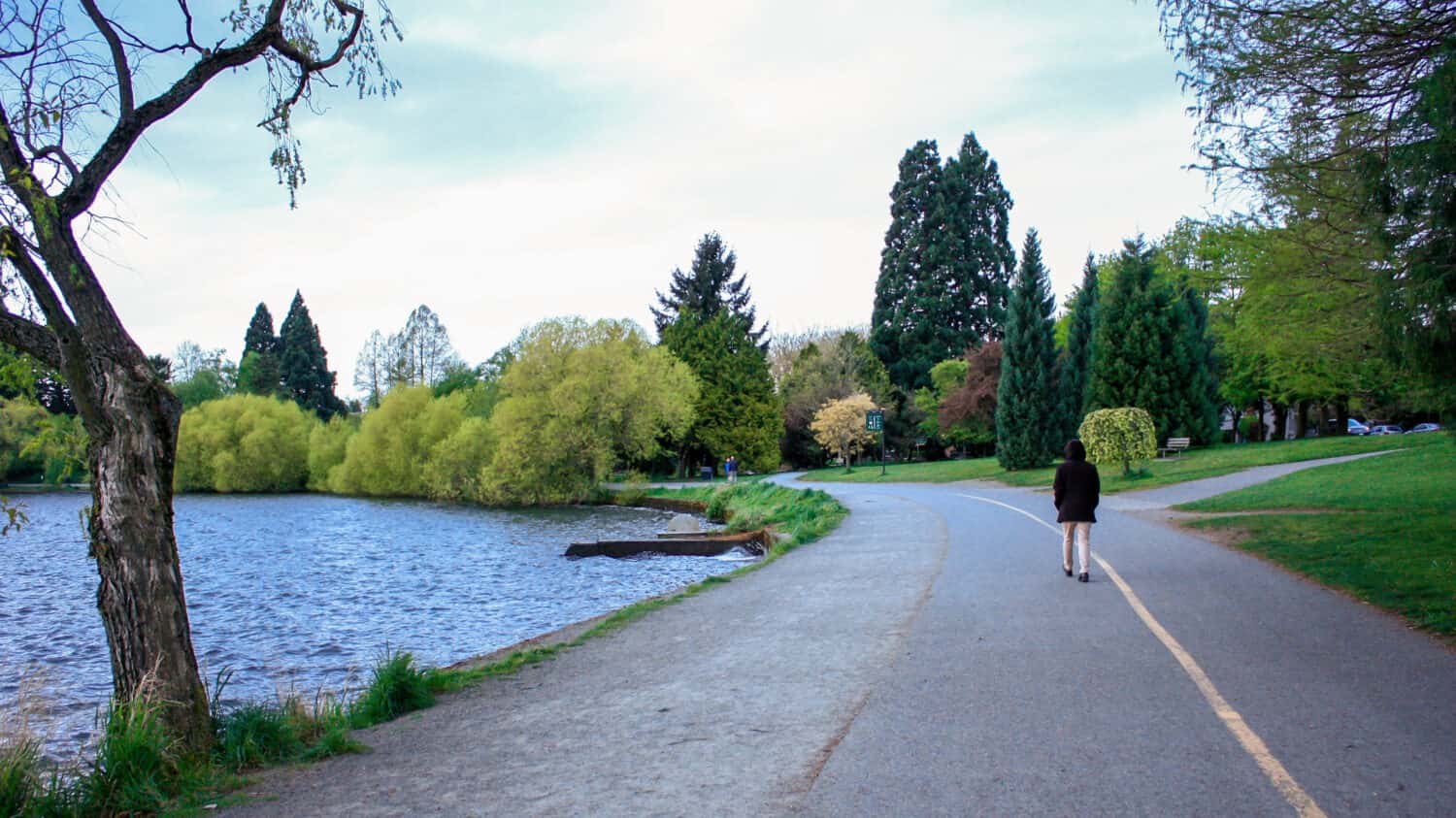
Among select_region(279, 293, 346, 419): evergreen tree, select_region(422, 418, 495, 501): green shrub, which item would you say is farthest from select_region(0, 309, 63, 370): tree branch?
select_region(279, 293, 346, 419): evergreen tree

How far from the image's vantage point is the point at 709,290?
82938mm

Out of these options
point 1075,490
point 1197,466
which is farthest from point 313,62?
point 1197,466

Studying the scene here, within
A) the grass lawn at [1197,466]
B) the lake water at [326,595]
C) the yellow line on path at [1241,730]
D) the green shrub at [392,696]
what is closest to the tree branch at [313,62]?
the green shrub at [392,696]

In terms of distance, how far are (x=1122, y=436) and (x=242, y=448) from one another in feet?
210

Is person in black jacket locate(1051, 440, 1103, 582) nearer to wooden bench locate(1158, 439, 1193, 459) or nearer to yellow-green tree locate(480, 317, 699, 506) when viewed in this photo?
wooden bench locate(1158, 439, 1193, 459)

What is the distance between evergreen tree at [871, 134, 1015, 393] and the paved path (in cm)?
6534

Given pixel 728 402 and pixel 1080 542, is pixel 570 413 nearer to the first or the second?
pixel 728 402

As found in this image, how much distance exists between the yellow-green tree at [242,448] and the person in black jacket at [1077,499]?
71.6 meters

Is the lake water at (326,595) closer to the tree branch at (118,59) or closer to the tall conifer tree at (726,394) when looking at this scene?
the tree branch at (118,59)

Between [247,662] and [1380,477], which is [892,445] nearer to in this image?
[1380,477]

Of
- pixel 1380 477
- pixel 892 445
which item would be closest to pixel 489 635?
pixel 1380 477

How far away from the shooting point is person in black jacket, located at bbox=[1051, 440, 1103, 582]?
12.8 meters

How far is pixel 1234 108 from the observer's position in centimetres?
1269

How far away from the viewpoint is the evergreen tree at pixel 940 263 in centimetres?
7644
